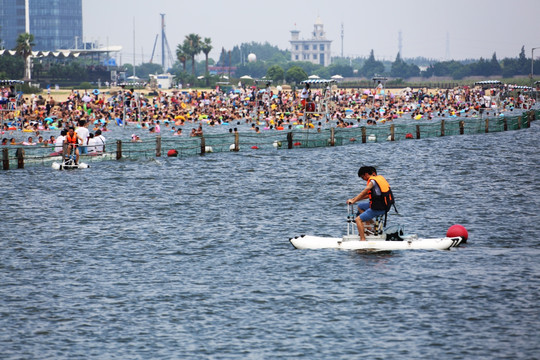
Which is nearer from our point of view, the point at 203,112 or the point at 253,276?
the point at 253,276

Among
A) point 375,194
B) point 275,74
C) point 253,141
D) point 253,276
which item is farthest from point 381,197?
point 275,74

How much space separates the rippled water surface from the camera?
14.9 metres

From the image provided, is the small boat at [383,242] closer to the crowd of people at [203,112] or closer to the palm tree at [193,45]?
the crowd of people at [203,112]

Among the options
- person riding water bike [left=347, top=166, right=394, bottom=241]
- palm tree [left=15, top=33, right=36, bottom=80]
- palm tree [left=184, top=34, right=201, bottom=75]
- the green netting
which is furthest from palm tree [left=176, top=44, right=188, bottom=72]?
person riding water bike [left=347, top=166, right=394, bottom=241]

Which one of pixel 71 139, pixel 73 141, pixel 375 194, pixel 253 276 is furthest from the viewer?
pixel 73 141

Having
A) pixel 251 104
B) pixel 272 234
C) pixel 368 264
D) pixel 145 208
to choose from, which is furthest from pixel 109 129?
pixel 368 264

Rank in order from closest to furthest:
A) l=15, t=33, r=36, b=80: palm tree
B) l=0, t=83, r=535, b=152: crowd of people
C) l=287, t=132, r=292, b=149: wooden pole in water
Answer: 1. l=287, t=132, r=292, b=149: wooden pole in water
2. l=0, t=83, r=535, b=152: crowd of people
3. l=15, t=33, r=36, b=80: palm tree

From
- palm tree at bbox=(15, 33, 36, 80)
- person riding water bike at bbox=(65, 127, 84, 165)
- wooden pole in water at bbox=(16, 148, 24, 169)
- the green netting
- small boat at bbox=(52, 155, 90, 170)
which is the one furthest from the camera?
palm tree at bbox=(15, 33, 36, 80)

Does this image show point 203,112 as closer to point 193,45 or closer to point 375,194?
point 375,194

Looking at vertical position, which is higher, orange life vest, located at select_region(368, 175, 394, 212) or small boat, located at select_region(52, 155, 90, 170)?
orange life vest, located at select_region(368, 175, 394, 212)

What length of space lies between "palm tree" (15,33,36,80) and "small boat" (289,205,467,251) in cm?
10923

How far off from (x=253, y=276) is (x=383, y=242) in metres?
3.68

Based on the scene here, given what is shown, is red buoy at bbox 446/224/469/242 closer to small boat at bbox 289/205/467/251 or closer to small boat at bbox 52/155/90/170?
small boat at bbox 289/205/467/251

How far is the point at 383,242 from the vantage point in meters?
20.9
